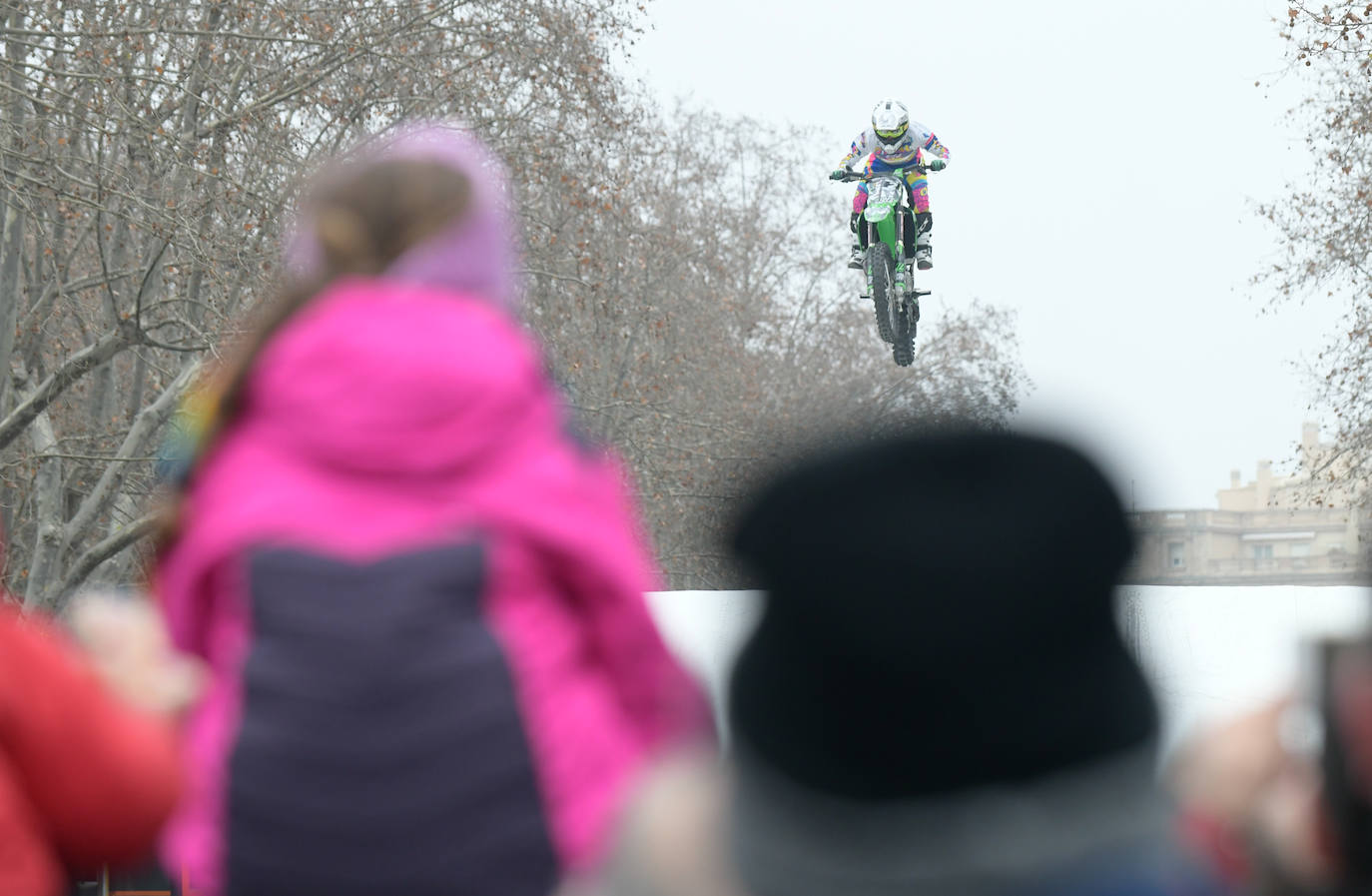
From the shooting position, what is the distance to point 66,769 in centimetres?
193

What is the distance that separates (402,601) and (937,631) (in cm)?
76

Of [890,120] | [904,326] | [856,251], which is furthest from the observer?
[904,326]

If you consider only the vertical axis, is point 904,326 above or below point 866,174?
below

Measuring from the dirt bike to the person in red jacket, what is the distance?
42.2 feet

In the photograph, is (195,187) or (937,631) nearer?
(937,631)

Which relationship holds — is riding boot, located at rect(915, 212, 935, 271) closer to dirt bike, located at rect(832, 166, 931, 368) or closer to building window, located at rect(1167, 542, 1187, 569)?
dirt bike, located at rect(832, 166, 931, 368)

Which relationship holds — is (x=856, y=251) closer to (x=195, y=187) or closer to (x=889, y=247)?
(x=889, y=247)

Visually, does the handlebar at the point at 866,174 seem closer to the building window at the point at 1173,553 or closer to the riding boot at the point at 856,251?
the riding boot at the point at 856,251

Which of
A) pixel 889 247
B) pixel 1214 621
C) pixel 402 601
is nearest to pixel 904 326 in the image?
pixel 889 247

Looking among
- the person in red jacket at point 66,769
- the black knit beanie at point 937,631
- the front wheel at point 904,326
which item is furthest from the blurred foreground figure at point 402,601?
the front wheel at point 904,326

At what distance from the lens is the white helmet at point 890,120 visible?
14039 millimetres

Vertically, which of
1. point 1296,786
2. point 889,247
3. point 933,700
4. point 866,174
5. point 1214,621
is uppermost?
point 866,174

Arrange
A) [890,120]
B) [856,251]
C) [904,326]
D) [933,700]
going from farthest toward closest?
1. [904,326]
2. [856,251]
3. [890,120]
4. [933,700]

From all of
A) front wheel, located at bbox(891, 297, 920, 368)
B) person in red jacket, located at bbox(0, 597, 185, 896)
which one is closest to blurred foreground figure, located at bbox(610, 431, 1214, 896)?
person in red jacket, located at bbox(0, 597, 185, 896)
